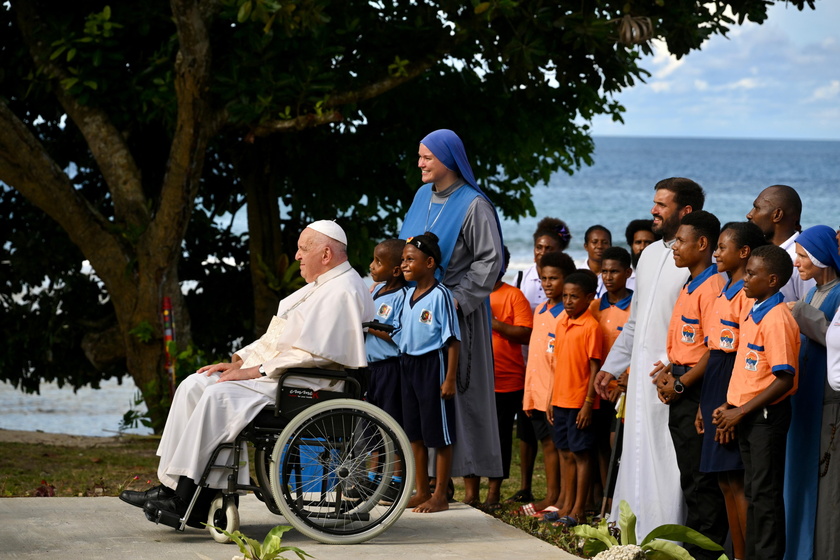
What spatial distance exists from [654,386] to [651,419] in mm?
164

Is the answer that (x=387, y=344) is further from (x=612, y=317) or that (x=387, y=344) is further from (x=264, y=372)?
(x=612, y=317)

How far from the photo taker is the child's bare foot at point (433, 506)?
6.09m

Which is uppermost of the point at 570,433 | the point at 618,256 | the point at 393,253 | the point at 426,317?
the point at 618,256

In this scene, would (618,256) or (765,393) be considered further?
(618,256)

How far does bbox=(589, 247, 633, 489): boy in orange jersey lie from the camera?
6637mm

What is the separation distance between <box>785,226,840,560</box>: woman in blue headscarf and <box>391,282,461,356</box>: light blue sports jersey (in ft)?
A: 5.84

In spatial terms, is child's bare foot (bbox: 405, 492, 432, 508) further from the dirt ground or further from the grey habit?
the dirt ground

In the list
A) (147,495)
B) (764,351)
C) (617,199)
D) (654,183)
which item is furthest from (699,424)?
(654,183)

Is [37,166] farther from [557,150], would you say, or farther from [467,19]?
[557,150]

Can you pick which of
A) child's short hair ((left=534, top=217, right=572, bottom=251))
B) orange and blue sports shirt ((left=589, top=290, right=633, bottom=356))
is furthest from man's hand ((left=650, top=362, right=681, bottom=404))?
child's short hair ((left=534, top=217, right=572, bottom=251))

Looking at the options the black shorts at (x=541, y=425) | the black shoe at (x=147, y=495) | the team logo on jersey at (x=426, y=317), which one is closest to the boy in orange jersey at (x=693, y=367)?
the team logo on jersey at (x=426, y=317)

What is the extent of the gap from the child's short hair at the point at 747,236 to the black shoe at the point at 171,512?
2.69m

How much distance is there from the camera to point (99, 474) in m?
8.14

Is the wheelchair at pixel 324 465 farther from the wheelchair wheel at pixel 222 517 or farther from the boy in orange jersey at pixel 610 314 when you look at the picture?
the boy in orange jersey at pixel 610 314
